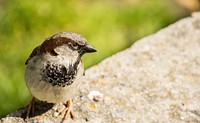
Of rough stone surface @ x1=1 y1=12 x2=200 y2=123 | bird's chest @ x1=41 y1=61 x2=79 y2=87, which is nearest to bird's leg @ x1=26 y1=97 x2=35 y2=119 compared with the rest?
rough stone surface @ x1=1 y1=12 x2=200 y2=123

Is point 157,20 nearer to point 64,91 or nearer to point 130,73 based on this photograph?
point 130,73

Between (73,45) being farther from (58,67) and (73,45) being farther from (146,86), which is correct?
(146,86)

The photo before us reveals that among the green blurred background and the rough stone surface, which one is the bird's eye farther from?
the green blurred background

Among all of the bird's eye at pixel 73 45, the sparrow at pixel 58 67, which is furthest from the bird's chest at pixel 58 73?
the bird's eye at pixel 73 45

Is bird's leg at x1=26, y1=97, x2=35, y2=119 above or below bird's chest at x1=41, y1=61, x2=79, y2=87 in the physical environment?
below

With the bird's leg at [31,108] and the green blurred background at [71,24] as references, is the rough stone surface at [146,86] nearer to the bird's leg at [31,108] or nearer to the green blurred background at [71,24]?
the bird's leg at [31,108]

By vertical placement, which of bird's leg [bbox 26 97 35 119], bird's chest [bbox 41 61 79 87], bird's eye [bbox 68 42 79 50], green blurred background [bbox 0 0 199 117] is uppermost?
green blurred background [bbox 0 0 199 117]

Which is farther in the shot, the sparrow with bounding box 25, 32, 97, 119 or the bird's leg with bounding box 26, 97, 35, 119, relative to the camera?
the bird's leg with bounding box 26, 97, 35, 119
